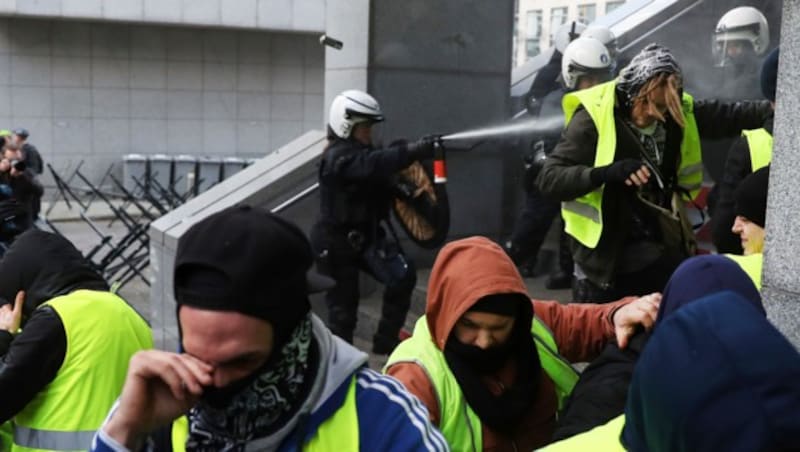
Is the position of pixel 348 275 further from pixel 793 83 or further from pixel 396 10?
pixel 793 83

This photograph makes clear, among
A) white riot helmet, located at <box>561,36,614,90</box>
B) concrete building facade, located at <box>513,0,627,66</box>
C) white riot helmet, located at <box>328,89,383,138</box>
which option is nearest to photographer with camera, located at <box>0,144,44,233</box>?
white riot helmet, located at <box>328,89,383,138</box>

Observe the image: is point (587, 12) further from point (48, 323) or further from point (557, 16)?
point (48, 323)

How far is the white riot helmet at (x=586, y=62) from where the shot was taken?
23.0 ft

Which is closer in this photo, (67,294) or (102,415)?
(102,415)

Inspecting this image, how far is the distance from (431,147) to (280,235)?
458 centimetres

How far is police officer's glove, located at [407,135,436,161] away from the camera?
6.56 meters

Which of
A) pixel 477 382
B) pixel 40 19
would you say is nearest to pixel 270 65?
pixel 40 19

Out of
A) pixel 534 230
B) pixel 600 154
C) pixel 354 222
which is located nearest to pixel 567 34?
pixel 534 230

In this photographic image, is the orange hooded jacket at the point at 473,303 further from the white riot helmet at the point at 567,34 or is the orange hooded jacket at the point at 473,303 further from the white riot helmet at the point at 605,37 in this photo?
the white riot helmet at the point at 567,34

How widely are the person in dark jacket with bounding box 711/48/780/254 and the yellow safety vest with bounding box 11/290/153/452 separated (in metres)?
2.49

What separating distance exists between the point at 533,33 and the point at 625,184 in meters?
7.41

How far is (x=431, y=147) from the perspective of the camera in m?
6.54

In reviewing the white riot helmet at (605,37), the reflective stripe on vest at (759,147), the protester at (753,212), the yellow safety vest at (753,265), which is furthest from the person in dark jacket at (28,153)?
the yellow safety vest at (753,265)

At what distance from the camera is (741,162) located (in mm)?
4633
